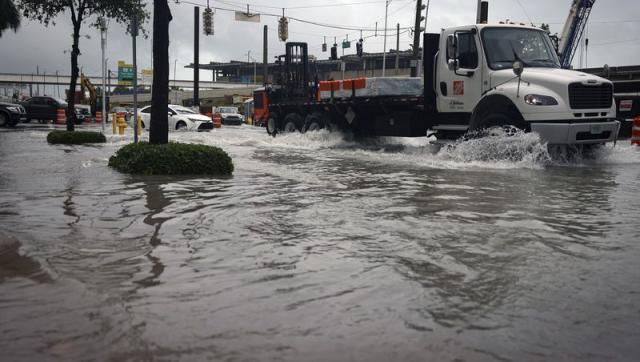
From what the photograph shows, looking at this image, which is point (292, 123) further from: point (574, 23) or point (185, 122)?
point (574, 23)

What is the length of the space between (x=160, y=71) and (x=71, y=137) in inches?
341

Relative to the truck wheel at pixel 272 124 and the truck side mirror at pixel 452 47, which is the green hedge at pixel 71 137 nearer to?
the truck wheel at pixel 272 124

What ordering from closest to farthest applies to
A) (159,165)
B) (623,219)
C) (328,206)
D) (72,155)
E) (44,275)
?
1. (44,275)
2. (623,219)
3. (328,206)
4. (159,165)
5. (72,155)

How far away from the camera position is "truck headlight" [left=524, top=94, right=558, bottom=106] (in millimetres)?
12445

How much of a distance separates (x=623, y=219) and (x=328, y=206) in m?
3.45

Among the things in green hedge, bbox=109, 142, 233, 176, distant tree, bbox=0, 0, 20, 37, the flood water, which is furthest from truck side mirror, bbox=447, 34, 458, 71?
distant tree, bbox=0, 0, 20, 37

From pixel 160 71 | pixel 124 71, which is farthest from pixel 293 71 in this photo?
pixel 124 71

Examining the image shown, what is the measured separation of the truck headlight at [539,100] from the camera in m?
12.4

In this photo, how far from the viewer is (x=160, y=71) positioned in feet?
39.0

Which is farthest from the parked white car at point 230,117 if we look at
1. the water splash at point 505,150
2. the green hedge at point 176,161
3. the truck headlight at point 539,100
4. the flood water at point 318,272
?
the flood water at point 318,272

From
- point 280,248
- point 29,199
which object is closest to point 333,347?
point 280,248

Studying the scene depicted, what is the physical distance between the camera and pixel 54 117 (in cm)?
3662

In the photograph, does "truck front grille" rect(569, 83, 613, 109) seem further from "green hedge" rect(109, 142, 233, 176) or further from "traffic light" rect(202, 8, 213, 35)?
"traffic light" rect(202, 8, 213, 35)

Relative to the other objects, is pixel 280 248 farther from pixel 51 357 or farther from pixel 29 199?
pixel 29 199
